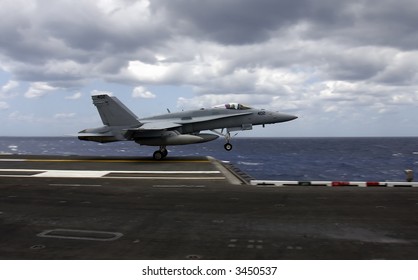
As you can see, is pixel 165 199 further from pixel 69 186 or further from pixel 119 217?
pixel 69 186

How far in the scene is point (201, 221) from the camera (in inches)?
461

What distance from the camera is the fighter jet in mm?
32562

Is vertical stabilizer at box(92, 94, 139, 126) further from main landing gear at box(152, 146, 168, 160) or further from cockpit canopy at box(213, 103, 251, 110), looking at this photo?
cockpit canopy at box(213, 103, 251, 110)

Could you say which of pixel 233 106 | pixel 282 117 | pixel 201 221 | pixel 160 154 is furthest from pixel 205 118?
pixel 201 221

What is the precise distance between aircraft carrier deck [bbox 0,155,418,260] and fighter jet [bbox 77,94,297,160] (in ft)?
38.5

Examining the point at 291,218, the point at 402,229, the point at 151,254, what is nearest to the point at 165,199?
the point at 291,218

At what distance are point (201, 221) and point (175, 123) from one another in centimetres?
2214

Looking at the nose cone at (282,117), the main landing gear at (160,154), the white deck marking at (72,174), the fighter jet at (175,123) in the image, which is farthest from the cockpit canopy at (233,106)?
the white deck marking at (72,174)

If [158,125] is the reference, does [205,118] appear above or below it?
above

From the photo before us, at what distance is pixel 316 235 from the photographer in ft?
33.1

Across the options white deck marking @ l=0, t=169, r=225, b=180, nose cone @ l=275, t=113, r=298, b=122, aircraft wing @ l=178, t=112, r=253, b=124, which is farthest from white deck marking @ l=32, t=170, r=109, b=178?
nose cone @ l=275, t=113, r=298, b=122

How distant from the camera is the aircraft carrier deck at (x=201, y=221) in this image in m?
8.73

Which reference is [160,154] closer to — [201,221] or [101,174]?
[101,174]

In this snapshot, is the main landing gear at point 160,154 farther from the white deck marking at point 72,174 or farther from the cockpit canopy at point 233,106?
the white deck marking at point 72,174
